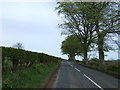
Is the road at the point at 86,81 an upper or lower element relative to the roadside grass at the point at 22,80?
lower

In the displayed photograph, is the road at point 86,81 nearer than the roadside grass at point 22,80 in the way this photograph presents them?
No

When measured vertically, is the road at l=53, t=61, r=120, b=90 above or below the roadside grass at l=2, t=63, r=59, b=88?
below

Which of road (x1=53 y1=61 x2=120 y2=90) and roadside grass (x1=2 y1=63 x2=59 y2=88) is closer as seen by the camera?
roadside grass (x1=2 y1=63 x2=59 y2=88)

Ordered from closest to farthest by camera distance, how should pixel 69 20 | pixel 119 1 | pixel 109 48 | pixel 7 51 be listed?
pixel 7 51, pixel 119 1, pixel 109 48, pixel 69 20

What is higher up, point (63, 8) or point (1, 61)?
point (63, 8)

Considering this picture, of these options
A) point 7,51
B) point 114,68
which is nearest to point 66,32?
point 114,68

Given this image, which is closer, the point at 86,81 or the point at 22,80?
the point at 22,80

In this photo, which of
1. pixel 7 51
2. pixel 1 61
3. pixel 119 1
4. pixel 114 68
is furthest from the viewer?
pixel 119 1

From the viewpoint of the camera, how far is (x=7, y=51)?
1231 centimetres

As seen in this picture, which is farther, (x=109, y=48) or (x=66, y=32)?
(x=66, y=32)

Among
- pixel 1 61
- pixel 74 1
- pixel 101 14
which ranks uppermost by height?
pixel 74 1

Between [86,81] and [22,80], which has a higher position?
[22,80]

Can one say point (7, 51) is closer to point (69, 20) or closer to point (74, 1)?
point (74, 1)

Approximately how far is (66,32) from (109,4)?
1389 cm
